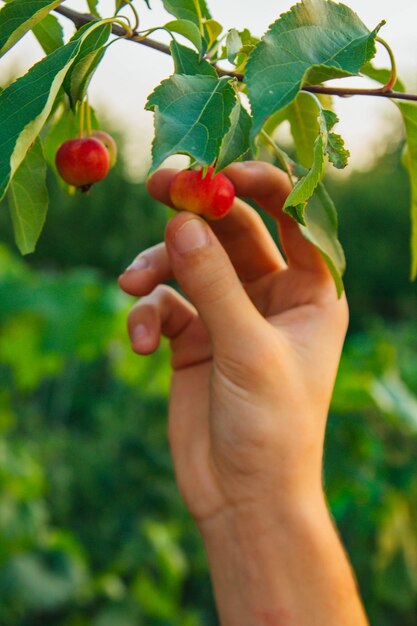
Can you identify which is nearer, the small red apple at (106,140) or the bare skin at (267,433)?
the small red apple at (106,140)

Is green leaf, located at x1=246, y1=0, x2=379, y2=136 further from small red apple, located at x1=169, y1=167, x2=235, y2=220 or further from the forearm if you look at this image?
the forearm

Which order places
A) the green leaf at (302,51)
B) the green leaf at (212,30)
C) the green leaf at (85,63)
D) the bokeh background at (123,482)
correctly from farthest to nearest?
the bokeh background at (123,482) → the green leaf at (212,30) → the green leaf at (85,63) → the green leaf at (302,51)

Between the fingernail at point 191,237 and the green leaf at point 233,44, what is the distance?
244 mm

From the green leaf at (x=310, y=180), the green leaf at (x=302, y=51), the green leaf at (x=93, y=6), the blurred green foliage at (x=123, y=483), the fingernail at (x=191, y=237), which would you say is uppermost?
the green leaf at (x=93, y=6)

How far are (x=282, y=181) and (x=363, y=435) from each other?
9.42ft

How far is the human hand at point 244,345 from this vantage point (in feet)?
3.26

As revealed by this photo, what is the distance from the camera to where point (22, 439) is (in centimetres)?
536

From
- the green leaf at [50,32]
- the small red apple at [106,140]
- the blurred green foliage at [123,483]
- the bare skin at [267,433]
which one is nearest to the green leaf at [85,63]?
the green leaf at [50,32]

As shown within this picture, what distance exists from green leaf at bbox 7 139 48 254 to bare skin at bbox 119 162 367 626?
23 centimetres

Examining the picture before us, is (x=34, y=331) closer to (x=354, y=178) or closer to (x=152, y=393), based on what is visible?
(x=152, y=393)

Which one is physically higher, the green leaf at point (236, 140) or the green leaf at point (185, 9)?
the green leaf at point (185, 9)

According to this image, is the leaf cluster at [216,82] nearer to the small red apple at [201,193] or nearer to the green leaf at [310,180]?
the green leaf at [310,180]

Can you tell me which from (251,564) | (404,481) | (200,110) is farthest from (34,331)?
(200,110)

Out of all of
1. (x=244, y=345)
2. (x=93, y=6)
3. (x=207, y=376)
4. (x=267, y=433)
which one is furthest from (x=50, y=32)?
(x=207, y=376)
